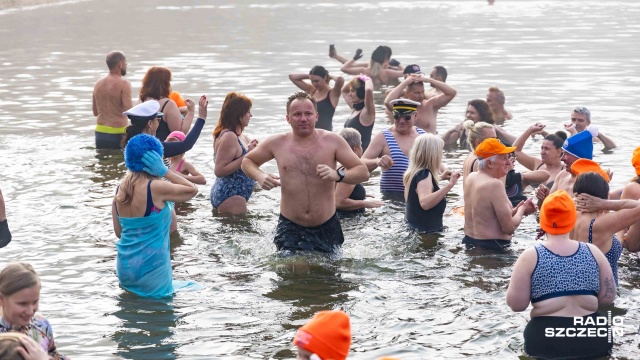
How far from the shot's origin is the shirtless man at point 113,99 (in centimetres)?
1488

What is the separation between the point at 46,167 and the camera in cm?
1498

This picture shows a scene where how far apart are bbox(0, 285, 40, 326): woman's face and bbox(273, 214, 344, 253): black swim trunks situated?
446cm

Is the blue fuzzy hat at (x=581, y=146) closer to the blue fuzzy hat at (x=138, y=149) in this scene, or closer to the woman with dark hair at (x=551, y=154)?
the woman with dark hair at (x=551, y=154)

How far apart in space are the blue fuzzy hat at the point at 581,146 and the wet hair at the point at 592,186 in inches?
65.1

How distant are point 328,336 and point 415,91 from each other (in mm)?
10029

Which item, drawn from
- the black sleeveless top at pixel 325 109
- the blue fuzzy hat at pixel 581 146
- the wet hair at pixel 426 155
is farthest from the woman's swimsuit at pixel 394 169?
the black sleeveless top at pixel 325 109

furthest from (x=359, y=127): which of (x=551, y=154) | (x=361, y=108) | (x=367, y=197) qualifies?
(x=551, y=154)

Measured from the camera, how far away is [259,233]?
1114 centimetres

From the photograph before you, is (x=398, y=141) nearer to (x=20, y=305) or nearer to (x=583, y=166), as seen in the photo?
(x=583, y=166)

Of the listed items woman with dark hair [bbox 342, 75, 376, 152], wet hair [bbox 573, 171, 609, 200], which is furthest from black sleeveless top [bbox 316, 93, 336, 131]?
wet hair [bbox 573, 171, 609, 200]

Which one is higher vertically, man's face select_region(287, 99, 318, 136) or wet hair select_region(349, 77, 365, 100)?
man's face select_region(287, 99, 318, 136)

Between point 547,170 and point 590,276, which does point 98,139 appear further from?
point 590,276

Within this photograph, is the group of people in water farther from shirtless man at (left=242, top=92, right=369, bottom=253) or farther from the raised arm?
the raised arm

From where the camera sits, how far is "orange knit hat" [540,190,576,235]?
6.21 meters
